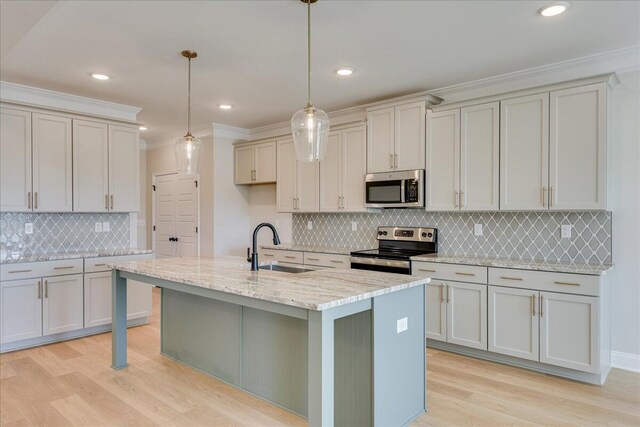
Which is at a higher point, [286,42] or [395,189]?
[286,42]

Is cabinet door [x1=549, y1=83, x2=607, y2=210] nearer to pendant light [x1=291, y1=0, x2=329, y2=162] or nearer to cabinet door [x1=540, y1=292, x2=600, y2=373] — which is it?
cabinet door [x1=540, y1=292, x2=600, y2=373]

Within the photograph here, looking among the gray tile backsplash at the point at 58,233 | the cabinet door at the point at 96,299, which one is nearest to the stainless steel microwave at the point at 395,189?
the cabinet door at the point at 96,299

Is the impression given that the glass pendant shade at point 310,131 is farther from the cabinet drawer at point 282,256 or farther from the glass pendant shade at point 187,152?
the cabinet drawer at point 282,256

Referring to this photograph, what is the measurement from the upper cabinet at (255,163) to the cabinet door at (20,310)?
9.43 feet

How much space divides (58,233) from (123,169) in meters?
0.99

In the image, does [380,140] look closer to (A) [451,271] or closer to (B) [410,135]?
(B) [410,135]

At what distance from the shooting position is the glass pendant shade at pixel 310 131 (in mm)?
2381

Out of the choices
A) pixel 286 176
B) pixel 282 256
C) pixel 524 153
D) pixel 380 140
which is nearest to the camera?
pixel 524 153

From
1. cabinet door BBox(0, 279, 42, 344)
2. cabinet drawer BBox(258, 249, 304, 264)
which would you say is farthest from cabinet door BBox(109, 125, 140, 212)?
cabinet drawer BBox(258, 249, 304, 264)

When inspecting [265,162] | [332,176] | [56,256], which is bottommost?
[56,256]

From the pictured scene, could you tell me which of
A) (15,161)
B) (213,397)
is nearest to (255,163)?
(15,161)

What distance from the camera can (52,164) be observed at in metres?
4.23

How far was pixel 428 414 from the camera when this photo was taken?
2598 millimetres

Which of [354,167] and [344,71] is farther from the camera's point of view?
[354,167]
